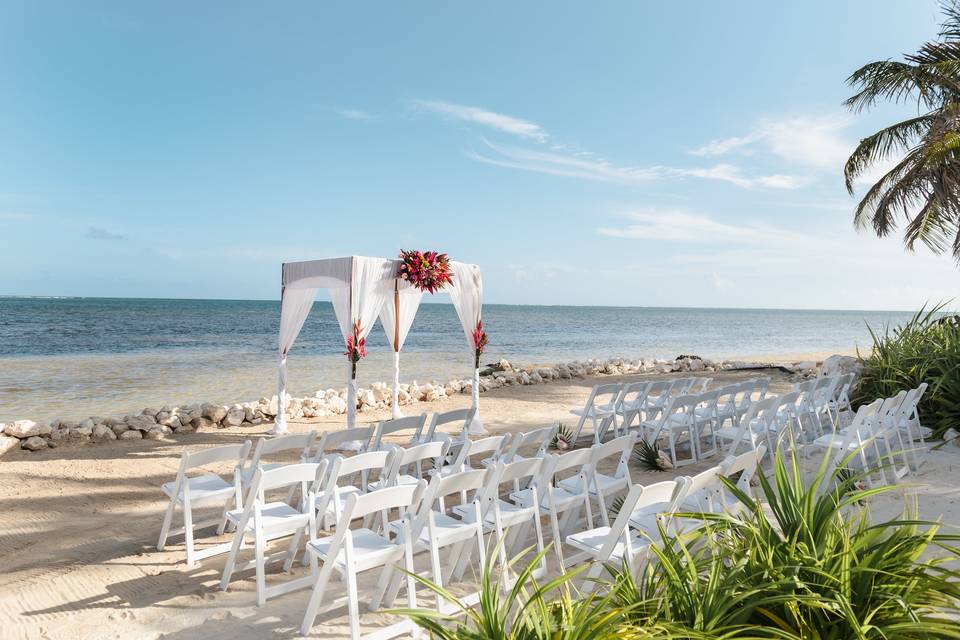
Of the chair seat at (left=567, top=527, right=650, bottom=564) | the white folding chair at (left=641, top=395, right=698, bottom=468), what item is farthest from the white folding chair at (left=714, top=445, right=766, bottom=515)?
the white folding chair at (left=641, top=395, right=698, bottom=468)

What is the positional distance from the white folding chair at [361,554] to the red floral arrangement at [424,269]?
16.4 feet

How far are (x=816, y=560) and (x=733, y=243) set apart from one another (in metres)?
50.8

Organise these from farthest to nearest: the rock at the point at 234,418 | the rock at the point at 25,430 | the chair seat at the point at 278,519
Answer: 1. the rock at the point at 234,418
2. the rock at the point at 25,430
3. the chair seat at the point at 278,519

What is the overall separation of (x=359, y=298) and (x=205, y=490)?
362 centimetres

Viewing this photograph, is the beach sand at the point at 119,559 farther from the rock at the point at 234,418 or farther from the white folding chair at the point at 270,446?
the rock at the point at 234,418

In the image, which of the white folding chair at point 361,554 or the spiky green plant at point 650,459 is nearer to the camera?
the white folding chair at point 361,554

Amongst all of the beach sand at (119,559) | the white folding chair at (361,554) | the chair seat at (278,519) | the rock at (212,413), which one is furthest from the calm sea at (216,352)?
the white folding chair at (361,554)

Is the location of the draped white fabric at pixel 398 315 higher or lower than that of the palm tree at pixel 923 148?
lower

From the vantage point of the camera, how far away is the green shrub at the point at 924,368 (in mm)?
6812

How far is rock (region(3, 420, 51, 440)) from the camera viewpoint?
7.10m

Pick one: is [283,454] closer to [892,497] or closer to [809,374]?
[892,497]

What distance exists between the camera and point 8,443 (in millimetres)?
6906

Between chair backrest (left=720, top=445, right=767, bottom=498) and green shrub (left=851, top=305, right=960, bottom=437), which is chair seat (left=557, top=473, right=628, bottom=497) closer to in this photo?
chair backrest (left=720, top=445, right=767, bottom=498)

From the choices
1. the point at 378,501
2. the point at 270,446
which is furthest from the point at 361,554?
the point at 270,446
